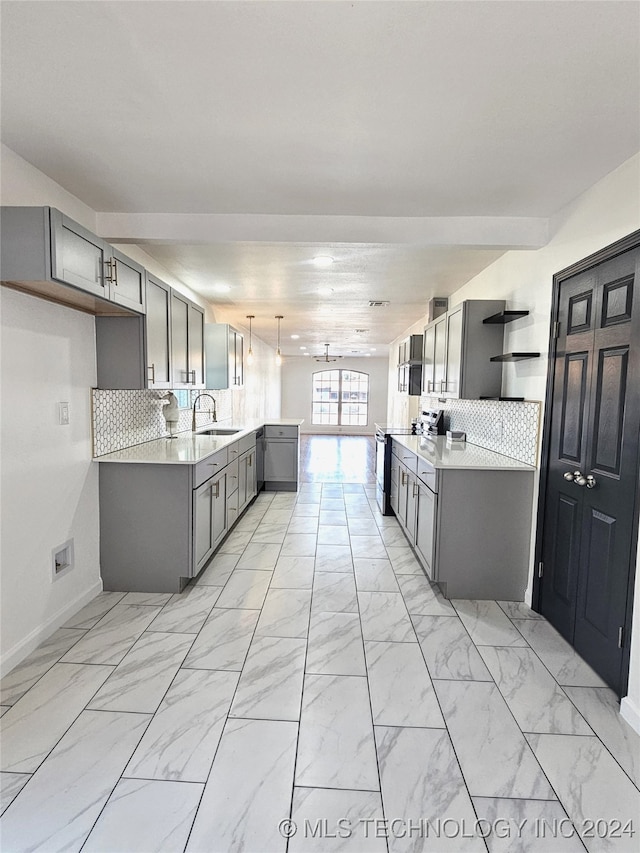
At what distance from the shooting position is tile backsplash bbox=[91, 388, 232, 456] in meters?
2.90

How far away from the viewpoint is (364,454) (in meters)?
9.34

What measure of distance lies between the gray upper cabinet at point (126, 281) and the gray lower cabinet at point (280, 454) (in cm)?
327

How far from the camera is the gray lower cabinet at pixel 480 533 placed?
2898mm

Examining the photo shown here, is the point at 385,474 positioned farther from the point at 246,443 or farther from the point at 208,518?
the point at 208,518

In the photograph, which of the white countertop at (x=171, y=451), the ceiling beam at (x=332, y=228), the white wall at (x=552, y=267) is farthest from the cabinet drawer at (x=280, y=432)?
the ceiling beam at (x=332, y=228)

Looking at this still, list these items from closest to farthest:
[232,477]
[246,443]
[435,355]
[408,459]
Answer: [408,459] → [232,477] → [435,355] → [246,443]

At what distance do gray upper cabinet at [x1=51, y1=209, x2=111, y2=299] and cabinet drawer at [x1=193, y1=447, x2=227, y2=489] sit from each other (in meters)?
1.26

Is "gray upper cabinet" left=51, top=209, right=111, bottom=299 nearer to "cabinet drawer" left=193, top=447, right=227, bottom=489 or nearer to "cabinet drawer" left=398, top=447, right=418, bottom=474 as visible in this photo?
"cabinet drawer" left=193, top=447, right=227, bottom=489

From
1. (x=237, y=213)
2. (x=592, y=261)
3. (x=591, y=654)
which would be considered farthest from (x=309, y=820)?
(x=237, y=213)

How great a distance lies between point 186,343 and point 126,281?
117cm

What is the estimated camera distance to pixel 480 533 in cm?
292

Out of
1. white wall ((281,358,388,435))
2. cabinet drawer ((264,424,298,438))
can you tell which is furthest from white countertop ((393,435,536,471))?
white wall ((281,358,388,435))

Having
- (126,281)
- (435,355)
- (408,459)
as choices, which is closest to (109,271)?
(126,281)

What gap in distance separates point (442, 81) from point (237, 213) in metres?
1.54
